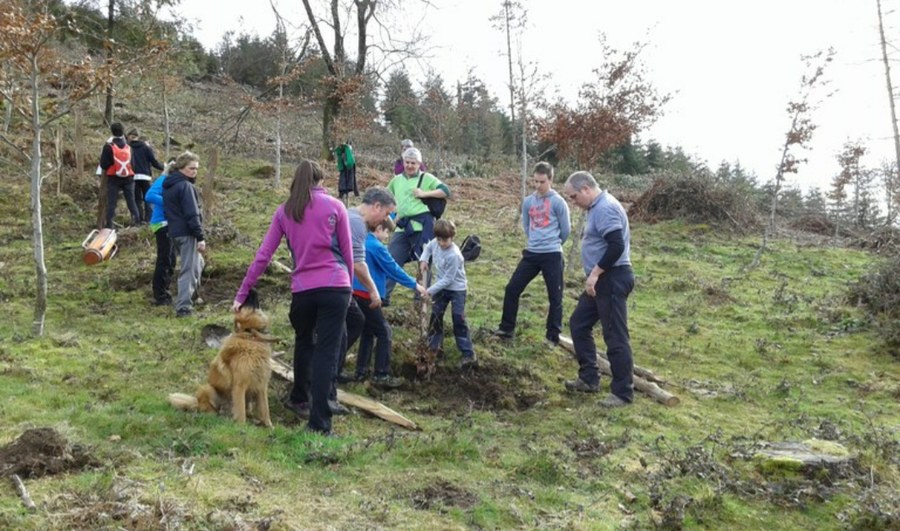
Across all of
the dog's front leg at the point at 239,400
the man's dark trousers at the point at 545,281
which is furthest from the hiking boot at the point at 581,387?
the dog's front leg at the point at 239,400

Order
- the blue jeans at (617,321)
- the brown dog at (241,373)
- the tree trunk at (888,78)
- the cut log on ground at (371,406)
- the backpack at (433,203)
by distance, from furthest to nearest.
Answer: the tree trunk at (888,78) < the backpack at (433,203) < the blue jeans at (617,321) < the cut log on ground at (371,406) < the brown dog at (241,373)

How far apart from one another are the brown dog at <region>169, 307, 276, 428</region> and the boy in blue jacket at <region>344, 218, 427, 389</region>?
3.86 ft

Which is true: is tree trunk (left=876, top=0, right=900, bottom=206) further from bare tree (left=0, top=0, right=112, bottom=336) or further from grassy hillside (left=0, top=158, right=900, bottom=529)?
bare tree (left=0, top=0, right=112, bottom=336)

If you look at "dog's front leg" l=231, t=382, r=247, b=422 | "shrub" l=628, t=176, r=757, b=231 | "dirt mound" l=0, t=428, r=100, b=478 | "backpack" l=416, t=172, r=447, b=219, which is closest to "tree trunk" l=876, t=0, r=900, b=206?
"shrub" l=628, t=176, r=757, b=231

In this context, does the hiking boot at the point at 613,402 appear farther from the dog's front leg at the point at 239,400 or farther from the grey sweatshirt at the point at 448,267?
the dog's front leg at the point at 239,400

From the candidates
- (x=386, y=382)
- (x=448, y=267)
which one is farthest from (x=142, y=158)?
(x=386, y=382)

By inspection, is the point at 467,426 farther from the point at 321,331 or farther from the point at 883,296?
the point at 883,296

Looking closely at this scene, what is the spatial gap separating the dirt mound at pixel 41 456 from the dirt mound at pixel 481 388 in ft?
10.6

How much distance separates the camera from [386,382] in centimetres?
677

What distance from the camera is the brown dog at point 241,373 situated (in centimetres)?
525

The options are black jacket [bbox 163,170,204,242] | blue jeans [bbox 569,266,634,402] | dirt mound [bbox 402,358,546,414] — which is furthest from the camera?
black jacket [bbox 163,170,204,242]

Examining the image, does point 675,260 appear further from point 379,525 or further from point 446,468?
point 379,525

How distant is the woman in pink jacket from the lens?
16.1 feet

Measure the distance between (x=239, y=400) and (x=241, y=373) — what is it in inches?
9.7
